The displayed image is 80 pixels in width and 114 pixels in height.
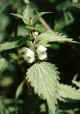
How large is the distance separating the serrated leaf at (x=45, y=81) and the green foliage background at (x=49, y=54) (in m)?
0.20

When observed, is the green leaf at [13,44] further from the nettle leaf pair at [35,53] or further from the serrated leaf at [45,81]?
the serrated leaf at [45,81]

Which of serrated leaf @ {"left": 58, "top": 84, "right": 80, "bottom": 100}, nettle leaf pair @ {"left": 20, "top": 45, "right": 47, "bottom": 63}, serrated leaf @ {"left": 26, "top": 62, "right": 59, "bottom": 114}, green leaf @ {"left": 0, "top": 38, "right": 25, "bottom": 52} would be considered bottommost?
serrated leaf @ {"left": 58, "top": 84, "right": 80, "bottom": 100}

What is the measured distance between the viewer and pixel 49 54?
1662mm

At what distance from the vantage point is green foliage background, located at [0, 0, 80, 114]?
1.39 metres

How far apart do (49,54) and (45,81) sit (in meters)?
0.67

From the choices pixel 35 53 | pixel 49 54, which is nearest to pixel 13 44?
pixel 35 53

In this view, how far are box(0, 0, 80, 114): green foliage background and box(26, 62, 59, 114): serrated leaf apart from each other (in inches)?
7.9

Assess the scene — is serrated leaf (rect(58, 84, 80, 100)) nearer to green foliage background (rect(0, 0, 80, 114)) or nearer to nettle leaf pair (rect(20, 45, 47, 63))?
green foliage background (rect(0, 0, 80, 114))

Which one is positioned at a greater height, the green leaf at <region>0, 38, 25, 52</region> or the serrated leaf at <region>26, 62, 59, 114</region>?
the green leaf at <region>0, 38, 25, 52</region>

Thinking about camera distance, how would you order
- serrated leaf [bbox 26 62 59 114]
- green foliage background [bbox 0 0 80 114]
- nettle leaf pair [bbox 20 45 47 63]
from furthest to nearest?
green foliage background [bbox 0 0 80 114]
nettle leaf pair [bbox 20 45 47 63]
serrated leaf [bbox 26 62 59 114]

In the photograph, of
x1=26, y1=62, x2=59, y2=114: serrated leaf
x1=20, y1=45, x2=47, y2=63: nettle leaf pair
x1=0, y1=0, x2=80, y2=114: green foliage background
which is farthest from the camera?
x1=0, y1=0, x2=80, y2=114: green foliage background

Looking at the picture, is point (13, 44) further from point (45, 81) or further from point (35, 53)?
point (45, 81)

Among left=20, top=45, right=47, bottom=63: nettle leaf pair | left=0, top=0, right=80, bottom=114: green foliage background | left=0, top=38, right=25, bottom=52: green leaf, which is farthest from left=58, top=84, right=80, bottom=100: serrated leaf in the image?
left=0, top=38, right=25, bottom=52: green leaf

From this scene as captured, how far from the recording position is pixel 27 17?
3.59 ft
